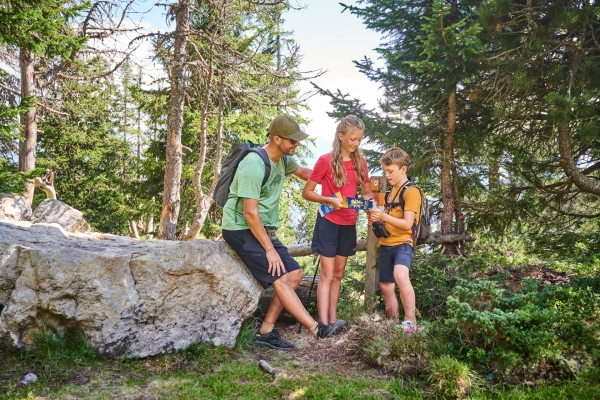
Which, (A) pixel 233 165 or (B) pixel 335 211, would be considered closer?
(A) pixel 233 165

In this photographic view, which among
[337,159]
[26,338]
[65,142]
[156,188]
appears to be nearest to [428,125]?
[337,159]

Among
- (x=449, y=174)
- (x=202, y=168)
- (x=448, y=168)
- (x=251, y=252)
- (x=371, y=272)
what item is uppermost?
(x=202, y=168)

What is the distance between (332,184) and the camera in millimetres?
4992

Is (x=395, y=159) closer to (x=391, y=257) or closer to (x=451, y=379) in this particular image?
(x=391, y=257)

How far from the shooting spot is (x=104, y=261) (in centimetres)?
401

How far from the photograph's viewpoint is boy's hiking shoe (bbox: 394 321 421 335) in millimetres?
4093

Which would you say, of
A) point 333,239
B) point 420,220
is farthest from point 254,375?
point 420,220

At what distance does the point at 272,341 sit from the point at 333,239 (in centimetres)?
134

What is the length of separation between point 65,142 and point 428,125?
16203mm

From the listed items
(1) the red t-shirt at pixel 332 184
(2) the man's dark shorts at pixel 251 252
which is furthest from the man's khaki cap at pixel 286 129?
(2) the man's dark shorts at pixel 251 252

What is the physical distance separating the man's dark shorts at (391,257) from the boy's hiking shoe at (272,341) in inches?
52.3

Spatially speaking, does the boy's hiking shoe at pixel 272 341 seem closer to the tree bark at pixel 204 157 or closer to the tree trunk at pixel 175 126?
the tree bark at pixel 204 157

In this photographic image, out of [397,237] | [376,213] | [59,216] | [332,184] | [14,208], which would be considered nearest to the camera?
[376,213]

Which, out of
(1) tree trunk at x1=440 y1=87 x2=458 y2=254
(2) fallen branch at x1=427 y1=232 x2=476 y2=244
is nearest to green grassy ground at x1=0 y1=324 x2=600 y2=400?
(2) fallen branch at x1=427 y1=232 x2=476 y2=244
